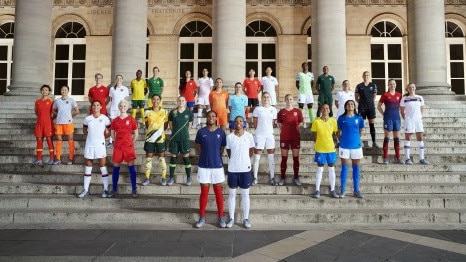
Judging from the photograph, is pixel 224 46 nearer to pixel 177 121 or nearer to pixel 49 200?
pixel 177 121

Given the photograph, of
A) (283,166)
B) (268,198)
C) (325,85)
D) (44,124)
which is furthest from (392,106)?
(44,124)

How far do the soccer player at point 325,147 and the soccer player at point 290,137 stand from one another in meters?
0.53

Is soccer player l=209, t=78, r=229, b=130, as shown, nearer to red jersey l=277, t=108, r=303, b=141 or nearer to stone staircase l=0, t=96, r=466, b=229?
stone staircase l=0, t=96, r=466, b=229

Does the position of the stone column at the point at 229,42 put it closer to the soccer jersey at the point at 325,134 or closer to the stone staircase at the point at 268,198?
the stone staircase at the point at 268,198

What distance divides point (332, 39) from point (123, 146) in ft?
32.6

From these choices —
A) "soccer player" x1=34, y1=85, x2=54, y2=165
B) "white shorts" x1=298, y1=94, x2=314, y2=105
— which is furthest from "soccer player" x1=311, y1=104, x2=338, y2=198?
"soccer player" x1=34, y1=85, x2=54, y2=165

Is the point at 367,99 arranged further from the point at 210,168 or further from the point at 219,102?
the point at 210,168

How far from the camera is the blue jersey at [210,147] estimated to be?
5930 mm

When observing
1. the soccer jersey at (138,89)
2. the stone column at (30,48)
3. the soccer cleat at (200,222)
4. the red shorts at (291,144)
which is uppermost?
the stone column at (30,48)

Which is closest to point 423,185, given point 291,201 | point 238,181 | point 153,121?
point 291,201

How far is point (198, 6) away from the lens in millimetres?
19641

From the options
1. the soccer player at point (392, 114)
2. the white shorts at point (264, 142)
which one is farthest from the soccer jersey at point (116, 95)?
the soccer player at point (392, 114)

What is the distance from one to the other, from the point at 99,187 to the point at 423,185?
22.3ft

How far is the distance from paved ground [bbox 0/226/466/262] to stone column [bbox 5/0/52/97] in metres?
10.2
